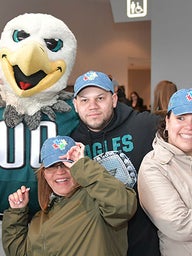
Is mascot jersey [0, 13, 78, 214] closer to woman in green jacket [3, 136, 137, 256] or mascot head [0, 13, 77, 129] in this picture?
mascot head [0, 13, 77, 129]

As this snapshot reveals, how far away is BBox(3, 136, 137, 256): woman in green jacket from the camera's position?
1.37 metres

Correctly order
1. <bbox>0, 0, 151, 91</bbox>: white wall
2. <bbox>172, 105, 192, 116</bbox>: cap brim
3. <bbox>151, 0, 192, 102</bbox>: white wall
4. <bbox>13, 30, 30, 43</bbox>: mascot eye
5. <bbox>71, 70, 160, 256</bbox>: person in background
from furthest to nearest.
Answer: <bbox>0, 0, 151, 91</bbox>: white wall < <bbox>151, 0, 192, 102</bbox>: white wall < <bbox>13, 30, 30, 43</bbox>: mascot eye < <bbox>71, 70, 160, 256</bbox>: person in background < <bbox>172, 105, 192, 116</bbox>: cap brim

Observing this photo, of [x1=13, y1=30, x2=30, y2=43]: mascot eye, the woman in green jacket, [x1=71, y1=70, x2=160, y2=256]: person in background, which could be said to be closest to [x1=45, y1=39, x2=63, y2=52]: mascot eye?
[x1=13, y1=30, x2=30, y2=43]: mascot eye

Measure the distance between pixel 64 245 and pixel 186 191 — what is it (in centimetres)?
48

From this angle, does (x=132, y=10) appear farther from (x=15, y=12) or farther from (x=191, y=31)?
(x=15, y=12)

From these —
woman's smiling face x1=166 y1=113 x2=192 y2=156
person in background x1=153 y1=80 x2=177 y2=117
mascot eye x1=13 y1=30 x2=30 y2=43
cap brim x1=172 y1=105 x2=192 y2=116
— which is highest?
mascot eye x1=13 y1=30 x2=30 y2=43

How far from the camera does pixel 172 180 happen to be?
58.9 inches

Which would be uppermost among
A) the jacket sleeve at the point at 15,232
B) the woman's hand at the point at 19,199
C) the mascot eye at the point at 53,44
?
the mascot eye at the point at 53,44

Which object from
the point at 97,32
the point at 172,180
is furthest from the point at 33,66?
the point at 97,32

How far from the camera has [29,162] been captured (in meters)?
1.80

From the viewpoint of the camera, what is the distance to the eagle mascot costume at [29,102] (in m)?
1.78

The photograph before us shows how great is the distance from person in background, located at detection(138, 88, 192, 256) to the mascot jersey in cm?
48

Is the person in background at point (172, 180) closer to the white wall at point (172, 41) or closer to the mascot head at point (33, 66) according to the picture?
the mascot head at point (33, 66)

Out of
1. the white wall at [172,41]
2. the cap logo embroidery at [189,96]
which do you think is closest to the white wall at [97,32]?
the white wall at [172,41]
